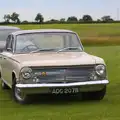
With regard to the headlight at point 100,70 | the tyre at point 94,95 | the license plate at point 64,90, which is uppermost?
the headlight at point 100,70

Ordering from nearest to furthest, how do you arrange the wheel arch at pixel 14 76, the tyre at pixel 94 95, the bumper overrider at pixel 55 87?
the bumper overrider at pixel 55 87, the wheel arch at pixel 14 76, the tyre at pixel 94 95

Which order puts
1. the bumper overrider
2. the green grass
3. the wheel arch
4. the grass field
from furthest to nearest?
1. the grass field
2. the wheel arch
3. the bumper overrider
4. the green grass

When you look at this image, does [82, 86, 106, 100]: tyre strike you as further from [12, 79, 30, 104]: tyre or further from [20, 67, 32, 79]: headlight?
[20, 67, 32, 79]: headlight

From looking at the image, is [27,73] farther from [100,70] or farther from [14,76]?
[100,70]

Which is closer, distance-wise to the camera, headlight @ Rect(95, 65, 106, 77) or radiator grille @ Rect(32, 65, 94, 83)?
radiator grille @ Rect(32, 65, 94, 83)

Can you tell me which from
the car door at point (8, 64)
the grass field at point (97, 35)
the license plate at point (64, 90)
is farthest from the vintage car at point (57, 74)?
the grass field at point (97, 35)

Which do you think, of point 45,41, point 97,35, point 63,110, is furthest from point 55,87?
point 97,35

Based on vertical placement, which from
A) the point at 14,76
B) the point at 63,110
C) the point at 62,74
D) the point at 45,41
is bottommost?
the point at 63,110

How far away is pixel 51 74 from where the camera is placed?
372 inches

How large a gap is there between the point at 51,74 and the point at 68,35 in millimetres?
2057

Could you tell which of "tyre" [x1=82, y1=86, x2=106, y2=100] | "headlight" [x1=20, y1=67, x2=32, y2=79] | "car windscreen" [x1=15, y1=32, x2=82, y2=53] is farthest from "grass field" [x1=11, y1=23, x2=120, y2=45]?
"headlight" [x1=20, y1=67, x2=32, y2=79]

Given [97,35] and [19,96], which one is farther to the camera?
[97,35]

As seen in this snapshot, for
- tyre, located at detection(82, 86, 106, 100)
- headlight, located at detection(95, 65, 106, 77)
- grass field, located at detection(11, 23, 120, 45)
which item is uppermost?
headlight, located at detection(95, 65, 106, 77)

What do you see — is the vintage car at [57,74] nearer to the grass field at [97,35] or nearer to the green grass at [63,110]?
the green grass at [63,110]
